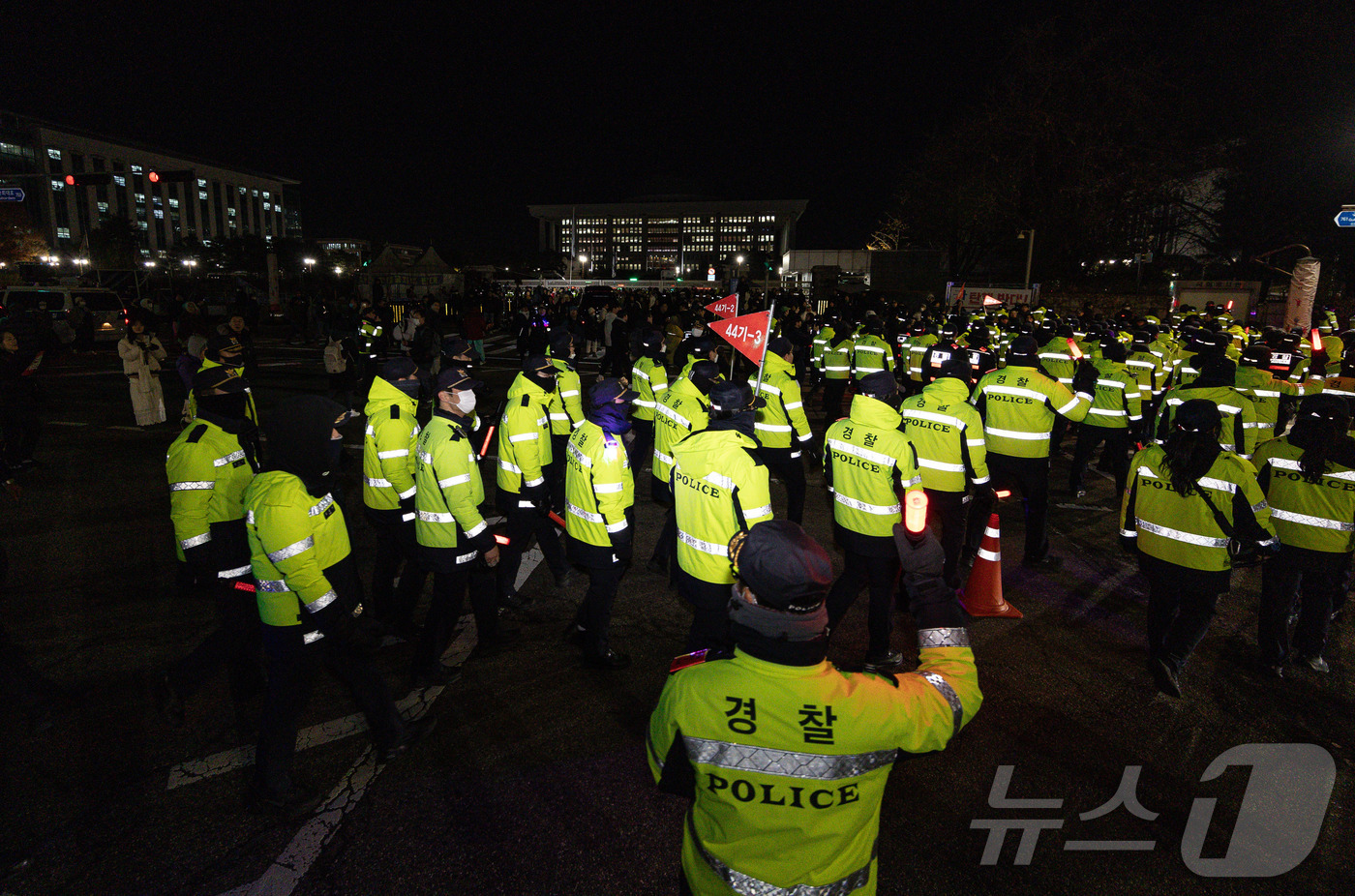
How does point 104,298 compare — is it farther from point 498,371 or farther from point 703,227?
point 703,227

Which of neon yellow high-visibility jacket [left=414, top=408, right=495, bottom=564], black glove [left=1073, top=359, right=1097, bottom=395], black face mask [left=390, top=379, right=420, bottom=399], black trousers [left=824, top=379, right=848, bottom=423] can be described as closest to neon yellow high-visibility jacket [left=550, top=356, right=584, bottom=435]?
black face mask [left=390, top=379, right=420, bottom=399]

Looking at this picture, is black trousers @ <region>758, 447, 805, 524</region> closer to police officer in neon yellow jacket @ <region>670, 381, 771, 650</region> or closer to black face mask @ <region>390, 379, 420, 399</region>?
police officer in neon yellow jacket @ <region>670, 381, 771, 650</region>

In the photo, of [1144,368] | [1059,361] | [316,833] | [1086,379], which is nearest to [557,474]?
[316,833]

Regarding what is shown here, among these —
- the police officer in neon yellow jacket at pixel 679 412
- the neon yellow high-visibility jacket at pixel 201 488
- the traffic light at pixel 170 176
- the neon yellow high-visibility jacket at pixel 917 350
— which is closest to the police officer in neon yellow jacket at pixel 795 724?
the neon yellow high-visibility jacket at pixel 201 488

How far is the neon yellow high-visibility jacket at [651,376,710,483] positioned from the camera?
6125 millimetres

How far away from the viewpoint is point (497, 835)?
3328 mm

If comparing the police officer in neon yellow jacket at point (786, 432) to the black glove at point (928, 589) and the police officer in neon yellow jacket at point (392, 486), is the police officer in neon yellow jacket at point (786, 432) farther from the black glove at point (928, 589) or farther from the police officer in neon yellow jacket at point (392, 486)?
the black glove at point (928, 589)

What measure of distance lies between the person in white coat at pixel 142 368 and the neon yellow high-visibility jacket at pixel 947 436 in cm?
1222

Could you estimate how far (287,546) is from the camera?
3.21 meters

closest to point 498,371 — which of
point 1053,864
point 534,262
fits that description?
point 1053,864

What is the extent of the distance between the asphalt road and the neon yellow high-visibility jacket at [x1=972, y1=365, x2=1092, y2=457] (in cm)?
134

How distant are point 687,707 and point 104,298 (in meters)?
29.9

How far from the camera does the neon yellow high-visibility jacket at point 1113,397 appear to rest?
8.06m

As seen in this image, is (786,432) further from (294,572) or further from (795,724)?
(795,724)
